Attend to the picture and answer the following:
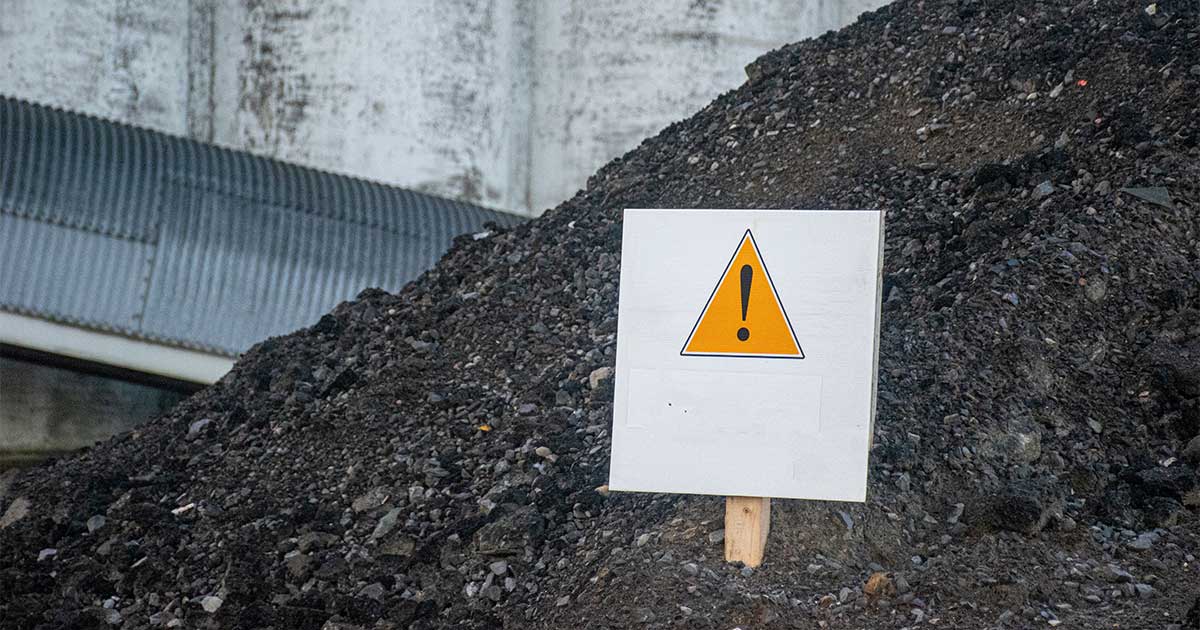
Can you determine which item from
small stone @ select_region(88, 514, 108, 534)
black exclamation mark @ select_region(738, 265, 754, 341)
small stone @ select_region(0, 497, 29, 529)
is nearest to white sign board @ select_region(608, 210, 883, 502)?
black exclamation mark @ select_region(738, 265, 754, 341)

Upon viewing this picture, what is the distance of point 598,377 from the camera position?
12.9ft

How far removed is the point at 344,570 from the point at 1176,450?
87.0 inches

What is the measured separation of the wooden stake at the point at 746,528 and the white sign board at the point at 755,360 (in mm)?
102

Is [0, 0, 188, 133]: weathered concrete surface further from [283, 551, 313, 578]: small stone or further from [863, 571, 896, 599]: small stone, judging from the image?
[863, 571, 896, 599]: small stone

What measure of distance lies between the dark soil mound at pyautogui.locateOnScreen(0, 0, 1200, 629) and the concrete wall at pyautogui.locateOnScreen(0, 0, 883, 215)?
187 inches

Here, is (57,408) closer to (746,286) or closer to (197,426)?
(197,426)

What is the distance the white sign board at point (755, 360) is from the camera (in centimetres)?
279

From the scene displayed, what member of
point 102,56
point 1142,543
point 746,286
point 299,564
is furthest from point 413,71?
point 1142,543

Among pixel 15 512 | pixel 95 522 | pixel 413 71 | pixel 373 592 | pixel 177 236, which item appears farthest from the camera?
pixel 413 71

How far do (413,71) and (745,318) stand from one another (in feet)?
24.3

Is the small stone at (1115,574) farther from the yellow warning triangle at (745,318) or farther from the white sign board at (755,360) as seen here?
the yellow warning triangle at (745,318)

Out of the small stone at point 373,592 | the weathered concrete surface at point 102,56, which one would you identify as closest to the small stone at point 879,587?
the small stone at point 373,592

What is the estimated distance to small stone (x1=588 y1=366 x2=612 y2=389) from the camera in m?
3.92

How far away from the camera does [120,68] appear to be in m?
9.50
